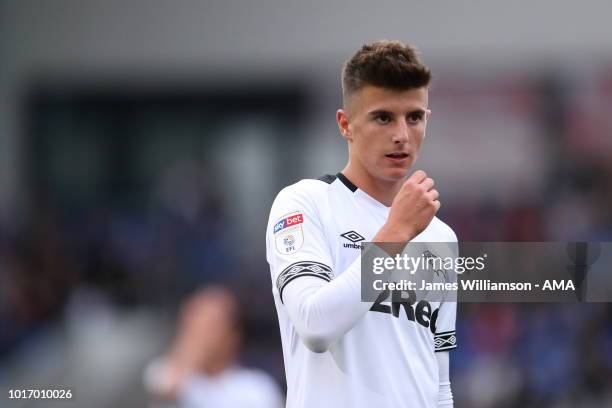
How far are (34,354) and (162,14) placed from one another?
5.07 m

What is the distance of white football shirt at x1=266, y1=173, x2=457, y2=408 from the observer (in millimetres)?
2930

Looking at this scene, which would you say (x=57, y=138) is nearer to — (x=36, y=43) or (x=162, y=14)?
(x=36, y=43)

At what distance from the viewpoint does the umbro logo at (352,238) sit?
3.10 metres

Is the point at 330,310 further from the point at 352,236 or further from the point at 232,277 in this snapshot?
the point at 232,277

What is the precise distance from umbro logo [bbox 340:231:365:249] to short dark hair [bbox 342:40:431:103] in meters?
0.46

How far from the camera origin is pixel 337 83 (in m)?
11.9

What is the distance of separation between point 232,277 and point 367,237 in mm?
6703

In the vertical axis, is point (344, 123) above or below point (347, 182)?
above

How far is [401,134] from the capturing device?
3.05m

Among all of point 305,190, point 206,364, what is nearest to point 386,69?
point 305,190

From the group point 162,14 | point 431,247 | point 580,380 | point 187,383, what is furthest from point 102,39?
point 431,247

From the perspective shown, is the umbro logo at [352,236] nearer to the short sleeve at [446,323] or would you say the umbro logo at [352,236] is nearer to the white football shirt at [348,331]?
the white football shirt at [348,331]

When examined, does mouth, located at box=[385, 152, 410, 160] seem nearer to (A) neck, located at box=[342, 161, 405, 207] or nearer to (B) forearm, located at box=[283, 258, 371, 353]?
(A) neck, located at box=[342, 161, 405, 207]

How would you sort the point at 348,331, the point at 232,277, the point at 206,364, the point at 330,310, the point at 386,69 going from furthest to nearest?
the point at 232,277, the point at 206,364, the point at 386,69, the point at 348,331, the point at 330,310
